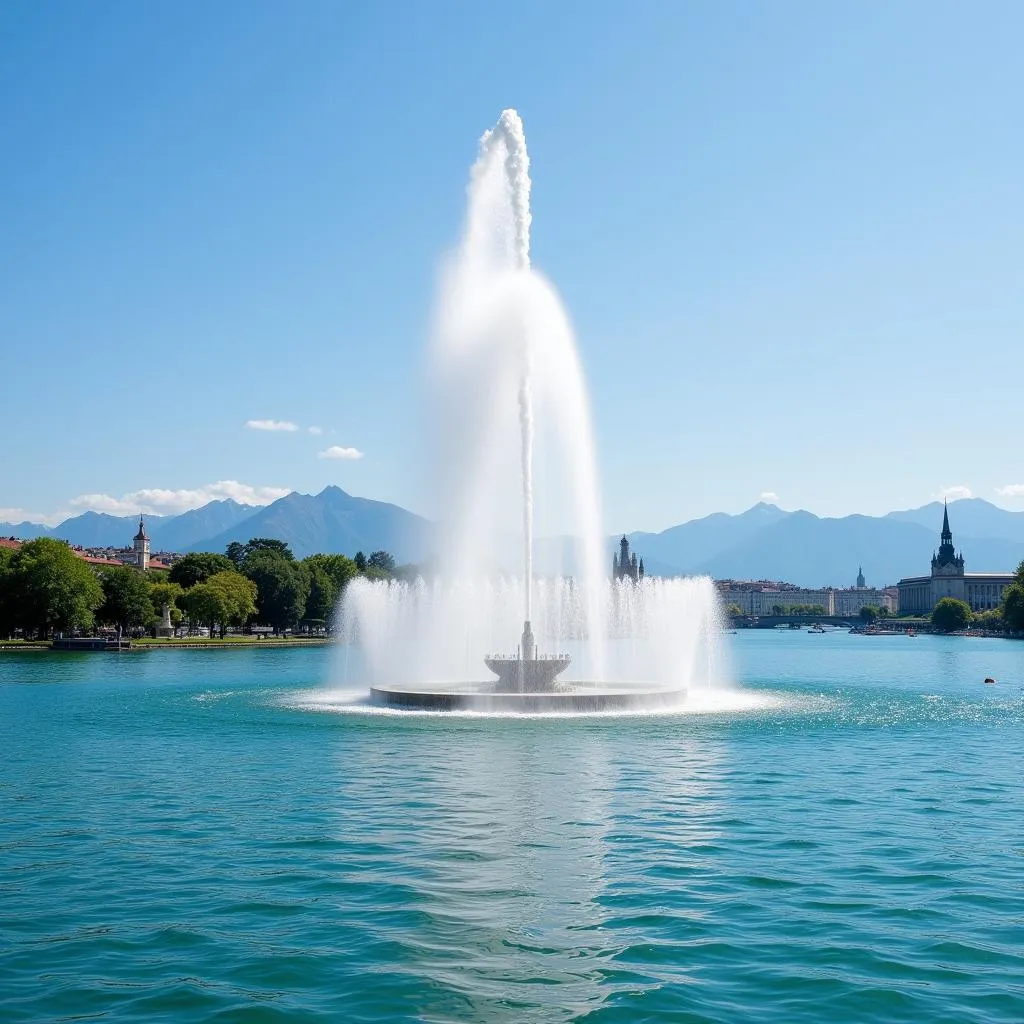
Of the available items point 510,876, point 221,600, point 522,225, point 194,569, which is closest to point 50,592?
point 221,600

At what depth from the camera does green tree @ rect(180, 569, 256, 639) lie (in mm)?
116562

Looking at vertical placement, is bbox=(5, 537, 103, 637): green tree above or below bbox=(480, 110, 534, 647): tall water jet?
below

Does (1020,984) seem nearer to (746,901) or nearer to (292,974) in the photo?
(746,901)

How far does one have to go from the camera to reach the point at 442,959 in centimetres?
1323

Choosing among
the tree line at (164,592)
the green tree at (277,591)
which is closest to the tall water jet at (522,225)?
the tree line at (164,592)

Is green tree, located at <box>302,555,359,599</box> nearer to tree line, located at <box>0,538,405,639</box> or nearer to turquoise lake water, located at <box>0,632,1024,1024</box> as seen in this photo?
tree line, located at <box>0,538,405,639</box>

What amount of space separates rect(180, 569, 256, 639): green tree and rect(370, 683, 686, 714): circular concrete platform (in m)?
78.1

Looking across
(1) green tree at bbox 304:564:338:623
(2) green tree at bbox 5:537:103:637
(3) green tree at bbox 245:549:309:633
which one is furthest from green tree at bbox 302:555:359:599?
(2) green tree at bbox 5:537:103:637

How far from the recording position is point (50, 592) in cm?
9944

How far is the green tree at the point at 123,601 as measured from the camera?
111188 mm

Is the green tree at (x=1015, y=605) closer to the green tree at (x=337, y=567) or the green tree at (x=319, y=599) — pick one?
the green tree at (x=337, y=567)

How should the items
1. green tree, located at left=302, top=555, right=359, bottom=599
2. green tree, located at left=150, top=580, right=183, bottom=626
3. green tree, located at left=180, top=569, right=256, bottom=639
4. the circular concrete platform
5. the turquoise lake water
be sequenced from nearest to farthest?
the turquoise lake water < the circular concrete platform < green tree, located at left=180, top=569, right=256, bottom=639 < green tree, located at left=150, top=580, right=183, bottom=626 < green tree, located at left=302, top=555, right=359, bottom=599

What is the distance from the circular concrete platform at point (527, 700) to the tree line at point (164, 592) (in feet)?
223

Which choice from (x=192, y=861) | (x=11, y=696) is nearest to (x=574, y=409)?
(x=11, y=696)
